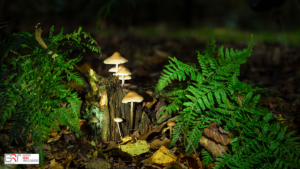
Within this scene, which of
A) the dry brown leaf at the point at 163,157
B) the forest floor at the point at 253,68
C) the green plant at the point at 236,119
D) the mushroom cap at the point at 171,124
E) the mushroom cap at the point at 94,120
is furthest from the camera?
the forest floor at the point at 253,68

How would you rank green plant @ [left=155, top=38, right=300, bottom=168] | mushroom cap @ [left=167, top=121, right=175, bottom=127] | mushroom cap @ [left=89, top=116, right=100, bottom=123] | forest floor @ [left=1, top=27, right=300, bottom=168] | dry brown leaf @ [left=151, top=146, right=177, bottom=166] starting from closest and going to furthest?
green plant @ [left=155, top=38, right=300, bottom=168] → dry brown leaf @ [left=151, top=146, right=177, bottom=166] → mushroom cap @ [left=167, top=121, right=175, bottom=127] → mushroom cap @ [left=89, top=116, right=100, bottom=123] → forest floor @ [left=1, top=27, right=300, bottom=168]

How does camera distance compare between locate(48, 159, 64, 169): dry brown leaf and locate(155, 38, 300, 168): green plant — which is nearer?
locate(155, 38, 300, 168): green plant

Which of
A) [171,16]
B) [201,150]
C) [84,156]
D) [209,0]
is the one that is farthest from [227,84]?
[209,0]

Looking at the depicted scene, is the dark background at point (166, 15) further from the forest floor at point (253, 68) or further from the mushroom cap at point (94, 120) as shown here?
the mushroom cap at point (94, 120)

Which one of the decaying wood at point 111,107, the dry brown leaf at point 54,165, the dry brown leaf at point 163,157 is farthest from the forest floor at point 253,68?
the dry brown leaf at point 163,157

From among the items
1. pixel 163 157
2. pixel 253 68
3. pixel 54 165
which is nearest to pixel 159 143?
pixel 163 157

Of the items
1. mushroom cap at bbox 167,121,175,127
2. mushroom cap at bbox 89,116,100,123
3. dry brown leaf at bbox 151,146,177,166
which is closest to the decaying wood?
mushroom cap at bbox 89,116,100,123

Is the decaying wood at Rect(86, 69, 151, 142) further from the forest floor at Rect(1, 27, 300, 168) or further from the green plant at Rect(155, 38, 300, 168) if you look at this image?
the green plant at Rect(155, 38, 300, 168)

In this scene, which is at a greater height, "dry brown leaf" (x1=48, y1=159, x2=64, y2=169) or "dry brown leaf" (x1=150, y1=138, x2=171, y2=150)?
"dry brown leaf" (x1=150, y1=138, x2=171, y2=150)

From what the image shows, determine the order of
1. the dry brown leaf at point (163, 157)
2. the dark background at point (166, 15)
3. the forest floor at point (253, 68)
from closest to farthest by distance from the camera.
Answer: the dry brown leaf at point (163, 157) → the forest floor at point (253, 68) → the dark background at point (166, 15)
